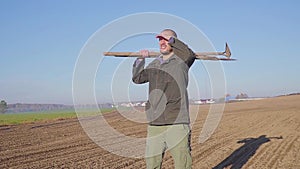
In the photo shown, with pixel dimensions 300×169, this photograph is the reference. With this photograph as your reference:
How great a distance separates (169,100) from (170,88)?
0.13 metres

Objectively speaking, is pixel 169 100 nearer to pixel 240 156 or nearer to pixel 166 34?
pixel 166 34

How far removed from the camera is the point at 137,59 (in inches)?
182

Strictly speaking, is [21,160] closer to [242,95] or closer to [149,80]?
[149,80]

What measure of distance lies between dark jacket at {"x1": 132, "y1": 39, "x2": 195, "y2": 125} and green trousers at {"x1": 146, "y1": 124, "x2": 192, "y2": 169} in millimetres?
77

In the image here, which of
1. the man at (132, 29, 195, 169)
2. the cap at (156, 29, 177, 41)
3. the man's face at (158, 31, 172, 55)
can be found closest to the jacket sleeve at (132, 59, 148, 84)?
the man at (132, 29, 195, 169)

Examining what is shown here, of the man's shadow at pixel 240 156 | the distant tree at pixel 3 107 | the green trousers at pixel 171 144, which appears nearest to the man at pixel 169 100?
the green trousers at pixel 171 144

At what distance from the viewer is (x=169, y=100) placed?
14.6ft

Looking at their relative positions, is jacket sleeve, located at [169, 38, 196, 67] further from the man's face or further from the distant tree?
the distant tree

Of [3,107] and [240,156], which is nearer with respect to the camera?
[240,156]

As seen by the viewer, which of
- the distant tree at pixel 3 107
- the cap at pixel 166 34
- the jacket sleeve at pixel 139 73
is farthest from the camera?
the distant tree at pixel 3 107

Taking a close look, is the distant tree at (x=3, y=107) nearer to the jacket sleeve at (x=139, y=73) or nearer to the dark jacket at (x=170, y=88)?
the jacket sleeve at (x=139, y=73)

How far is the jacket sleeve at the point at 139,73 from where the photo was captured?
4590mm

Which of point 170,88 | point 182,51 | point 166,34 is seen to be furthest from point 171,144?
point 166,34

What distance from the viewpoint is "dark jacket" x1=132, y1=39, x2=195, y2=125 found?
4.46 m
